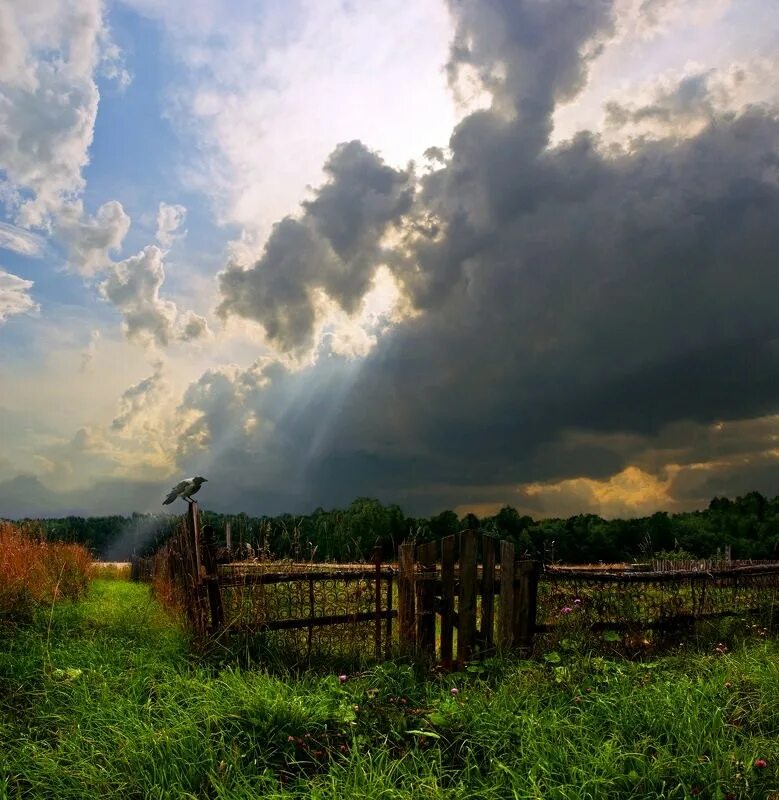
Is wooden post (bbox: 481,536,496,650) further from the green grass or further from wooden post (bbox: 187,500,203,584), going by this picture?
wooden post (bbox: 187,500,203,584)

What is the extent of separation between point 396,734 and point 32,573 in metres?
9.25

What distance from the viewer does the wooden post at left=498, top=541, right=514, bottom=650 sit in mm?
7637

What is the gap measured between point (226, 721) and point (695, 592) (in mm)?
6653

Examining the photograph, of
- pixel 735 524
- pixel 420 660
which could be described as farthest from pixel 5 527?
pixel 735 524

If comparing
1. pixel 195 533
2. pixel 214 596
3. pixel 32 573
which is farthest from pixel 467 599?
pixel 32 573

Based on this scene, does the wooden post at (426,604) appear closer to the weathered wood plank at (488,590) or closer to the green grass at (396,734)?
the weathered wood plank at (488,590)

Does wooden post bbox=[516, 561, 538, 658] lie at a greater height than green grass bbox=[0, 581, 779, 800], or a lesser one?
greater

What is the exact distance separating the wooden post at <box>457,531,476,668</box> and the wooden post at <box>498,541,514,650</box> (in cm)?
30

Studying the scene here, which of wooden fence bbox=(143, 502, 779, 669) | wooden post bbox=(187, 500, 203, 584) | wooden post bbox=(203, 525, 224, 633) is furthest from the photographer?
wooden post bbox=(187, 500, 203, 584)

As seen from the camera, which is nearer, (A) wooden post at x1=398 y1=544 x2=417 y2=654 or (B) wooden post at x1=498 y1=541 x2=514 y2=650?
(B) wooden post at x1=498 y1=541 x2=514 y2=650

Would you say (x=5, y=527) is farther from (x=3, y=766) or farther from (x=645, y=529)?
(x=645, y=529)

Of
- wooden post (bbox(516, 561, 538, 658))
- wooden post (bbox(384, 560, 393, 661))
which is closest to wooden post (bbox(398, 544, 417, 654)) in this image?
wooden post (bbox(384, 560, 393, 661))

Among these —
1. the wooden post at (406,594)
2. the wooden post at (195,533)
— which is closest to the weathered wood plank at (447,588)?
the wooden post at (406,594)

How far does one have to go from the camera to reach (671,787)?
4344mm
